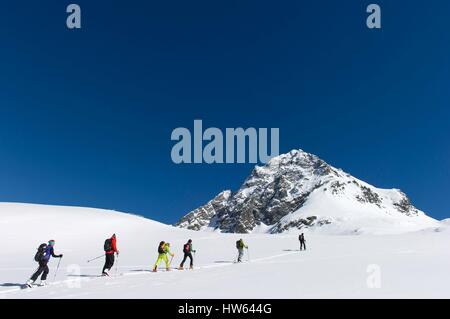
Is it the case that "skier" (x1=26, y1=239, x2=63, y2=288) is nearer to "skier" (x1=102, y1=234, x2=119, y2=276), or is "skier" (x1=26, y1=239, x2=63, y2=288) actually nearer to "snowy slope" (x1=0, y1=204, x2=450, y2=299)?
"snowy slope" (x1=0, y1=204, x2=450, y2=299)

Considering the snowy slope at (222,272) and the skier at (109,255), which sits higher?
the skier at (109,255)

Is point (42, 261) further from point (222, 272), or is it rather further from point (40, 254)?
point (222, 272)

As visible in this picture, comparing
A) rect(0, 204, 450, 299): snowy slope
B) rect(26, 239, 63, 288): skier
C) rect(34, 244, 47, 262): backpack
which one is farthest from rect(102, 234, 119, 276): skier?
rect(34, 244, 47, 262): backpack

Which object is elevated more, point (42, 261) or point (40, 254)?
point (40, 254)

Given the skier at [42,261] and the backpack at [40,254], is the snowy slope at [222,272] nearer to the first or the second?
the skier at [42,261]

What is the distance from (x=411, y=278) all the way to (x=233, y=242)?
905 inches

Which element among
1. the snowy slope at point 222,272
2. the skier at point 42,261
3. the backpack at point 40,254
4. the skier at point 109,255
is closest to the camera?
the snowy slope at point 222,272

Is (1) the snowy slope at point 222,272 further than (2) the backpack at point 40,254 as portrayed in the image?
No

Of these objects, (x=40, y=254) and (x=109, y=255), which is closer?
(x=40, y=254)

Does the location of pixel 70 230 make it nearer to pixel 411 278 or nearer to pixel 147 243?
pixel 147 243

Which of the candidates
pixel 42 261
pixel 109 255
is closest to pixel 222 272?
pixel 109 255

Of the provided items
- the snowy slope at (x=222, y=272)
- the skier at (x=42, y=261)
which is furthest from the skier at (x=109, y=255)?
the skier at (x=42, y=261)
